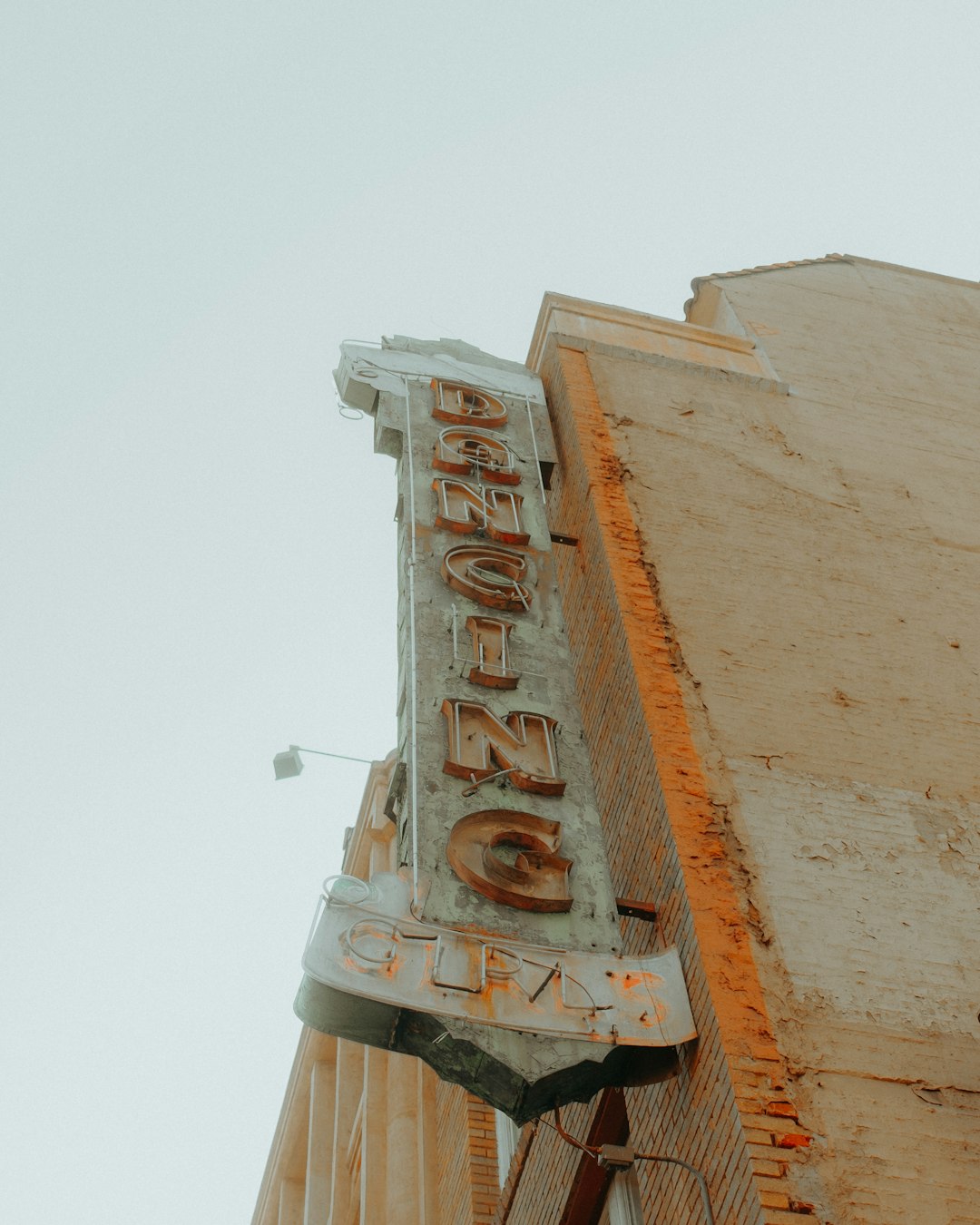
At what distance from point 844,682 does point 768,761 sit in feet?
4.09

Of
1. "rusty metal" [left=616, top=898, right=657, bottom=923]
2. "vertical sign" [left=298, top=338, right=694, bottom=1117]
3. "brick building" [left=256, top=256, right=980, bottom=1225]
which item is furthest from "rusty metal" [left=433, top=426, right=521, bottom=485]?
"rusty metal" [left=616, top=898, right=657, bottom=923]

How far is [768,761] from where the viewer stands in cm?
836

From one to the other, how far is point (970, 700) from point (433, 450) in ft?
15.1

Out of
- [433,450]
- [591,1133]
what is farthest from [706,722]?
[433,450]

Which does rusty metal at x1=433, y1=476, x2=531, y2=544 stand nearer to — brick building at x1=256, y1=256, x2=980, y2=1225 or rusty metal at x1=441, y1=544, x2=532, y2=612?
rusty metal at x1=441, y1=544, x2=532, y2=612

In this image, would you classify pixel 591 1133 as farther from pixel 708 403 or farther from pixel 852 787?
pixel 708 403

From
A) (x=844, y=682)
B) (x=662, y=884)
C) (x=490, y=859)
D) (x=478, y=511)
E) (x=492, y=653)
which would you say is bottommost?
(x=662, y=884)

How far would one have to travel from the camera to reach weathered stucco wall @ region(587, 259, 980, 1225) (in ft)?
21.7

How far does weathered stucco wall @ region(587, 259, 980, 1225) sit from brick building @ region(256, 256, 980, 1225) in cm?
2

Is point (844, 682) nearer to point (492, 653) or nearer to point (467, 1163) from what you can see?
point (492, 653)

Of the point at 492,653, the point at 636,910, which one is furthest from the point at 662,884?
the point at 492,653

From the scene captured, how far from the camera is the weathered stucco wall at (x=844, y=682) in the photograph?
6629 mm

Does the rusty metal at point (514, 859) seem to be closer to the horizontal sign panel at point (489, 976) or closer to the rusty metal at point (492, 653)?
the horizontal sign panel at point (489, 976)

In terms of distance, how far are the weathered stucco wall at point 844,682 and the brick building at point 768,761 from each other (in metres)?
0.02
